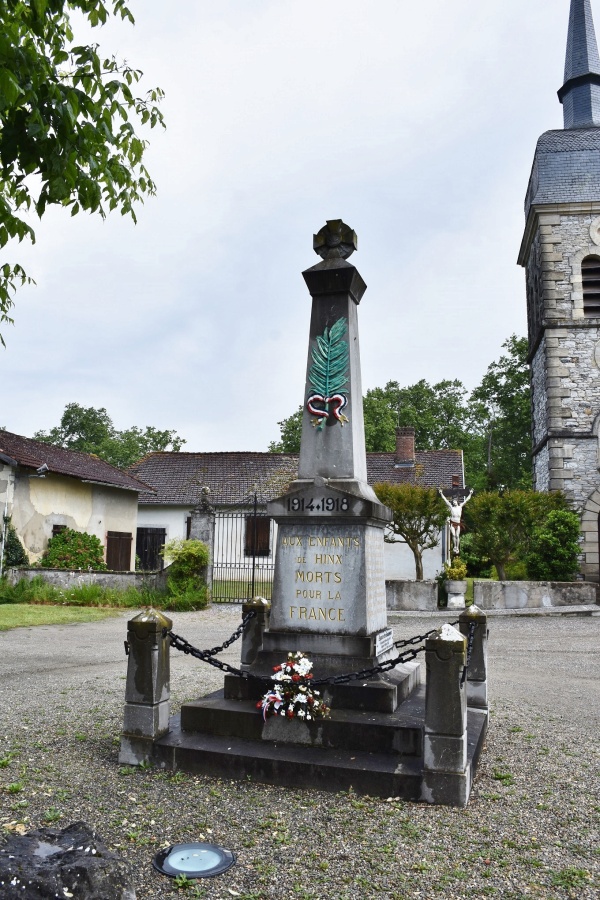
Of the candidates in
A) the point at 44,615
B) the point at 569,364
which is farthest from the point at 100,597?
the point at 569,364

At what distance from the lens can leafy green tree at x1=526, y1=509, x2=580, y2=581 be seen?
699 inches

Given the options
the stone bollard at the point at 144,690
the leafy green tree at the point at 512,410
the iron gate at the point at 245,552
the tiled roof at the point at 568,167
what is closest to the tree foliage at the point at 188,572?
the iron gate at the point at 245,552

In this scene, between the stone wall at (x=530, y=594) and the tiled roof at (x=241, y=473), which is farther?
the tiled roof at (x=241, y=473)

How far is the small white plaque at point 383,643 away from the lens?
5.49 meters

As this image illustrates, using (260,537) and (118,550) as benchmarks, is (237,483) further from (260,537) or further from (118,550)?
(118,550)

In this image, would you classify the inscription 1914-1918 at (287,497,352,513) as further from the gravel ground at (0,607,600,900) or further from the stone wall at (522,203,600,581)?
the stone wall at (522,203,600,581)

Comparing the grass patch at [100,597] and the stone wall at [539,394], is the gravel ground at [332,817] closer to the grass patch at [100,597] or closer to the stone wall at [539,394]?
the grass patch at [100,597]

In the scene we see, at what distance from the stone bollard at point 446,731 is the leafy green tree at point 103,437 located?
166 feet

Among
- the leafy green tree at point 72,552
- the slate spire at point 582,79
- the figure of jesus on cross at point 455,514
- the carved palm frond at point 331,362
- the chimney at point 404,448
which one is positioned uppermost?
the slate spire at point 582,79

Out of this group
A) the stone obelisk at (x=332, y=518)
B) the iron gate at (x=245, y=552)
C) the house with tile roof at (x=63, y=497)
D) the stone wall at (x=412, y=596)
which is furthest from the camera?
the iron gate at (x=245, y=552)

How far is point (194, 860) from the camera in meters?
3.37

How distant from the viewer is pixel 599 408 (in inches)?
794

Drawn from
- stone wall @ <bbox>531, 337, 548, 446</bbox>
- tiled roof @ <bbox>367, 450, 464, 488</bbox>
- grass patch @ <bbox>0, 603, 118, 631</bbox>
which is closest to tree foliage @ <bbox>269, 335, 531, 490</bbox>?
tiled roof @ <bbox>367, 450, 464, 488</bbox>

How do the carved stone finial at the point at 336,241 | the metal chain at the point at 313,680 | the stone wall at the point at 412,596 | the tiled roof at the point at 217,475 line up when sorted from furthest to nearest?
the tiled roof at the point at 217,475
the stone wall at the point at 412,596
the carved stone finial at the point at 336,241
the metal chain at the point at 313,680
